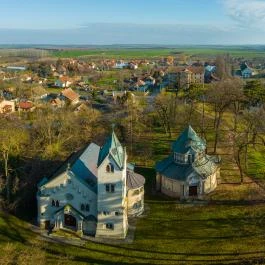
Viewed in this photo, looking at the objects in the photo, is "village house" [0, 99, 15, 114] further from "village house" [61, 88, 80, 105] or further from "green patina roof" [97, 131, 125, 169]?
"green patina roof" [97, 131, 125, 169]

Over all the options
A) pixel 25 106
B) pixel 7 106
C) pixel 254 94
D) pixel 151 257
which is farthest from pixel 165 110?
pixel 7 106

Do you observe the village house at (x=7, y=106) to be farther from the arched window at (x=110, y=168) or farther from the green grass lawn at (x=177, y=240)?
the arched window at (x=110, y=168)

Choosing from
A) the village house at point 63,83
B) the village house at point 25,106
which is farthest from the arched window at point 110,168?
the village house at point 63,83

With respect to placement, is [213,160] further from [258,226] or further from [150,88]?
[150,88]

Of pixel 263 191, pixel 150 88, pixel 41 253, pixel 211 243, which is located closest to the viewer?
pixel 41 253

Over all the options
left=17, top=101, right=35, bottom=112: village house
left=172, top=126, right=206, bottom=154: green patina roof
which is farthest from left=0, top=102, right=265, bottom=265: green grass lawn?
left=17, top=101, right=35, bottom=112: village house

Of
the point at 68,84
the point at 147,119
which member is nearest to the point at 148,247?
the point at 147,119
